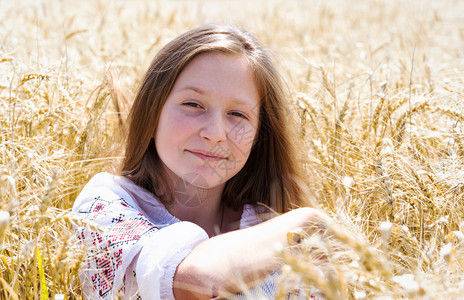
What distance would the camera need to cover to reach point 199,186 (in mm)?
1471

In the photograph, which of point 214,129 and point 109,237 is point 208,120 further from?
point 109,237

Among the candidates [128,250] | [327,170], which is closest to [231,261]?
[128,250]

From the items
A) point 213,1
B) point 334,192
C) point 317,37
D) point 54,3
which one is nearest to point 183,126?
point 334,192

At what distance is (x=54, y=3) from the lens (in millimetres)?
5711

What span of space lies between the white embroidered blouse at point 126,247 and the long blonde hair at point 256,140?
216mm

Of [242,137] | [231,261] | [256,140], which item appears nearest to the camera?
[231,261]

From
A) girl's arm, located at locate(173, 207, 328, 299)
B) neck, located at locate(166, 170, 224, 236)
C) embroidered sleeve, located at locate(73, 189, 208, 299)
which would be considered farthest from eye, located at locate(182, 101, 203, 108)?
girl's arm, located at locate(173, 207, 328, 299)

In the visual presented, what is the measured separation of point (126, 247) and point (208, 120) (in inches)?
17.0


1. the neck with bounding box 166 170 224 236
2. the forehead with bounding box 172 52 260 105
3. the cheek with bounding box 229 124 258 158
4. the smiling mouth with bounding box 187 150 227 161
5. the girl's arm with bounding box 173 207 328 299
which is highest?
the forehead with bounding box 172 52 260 105

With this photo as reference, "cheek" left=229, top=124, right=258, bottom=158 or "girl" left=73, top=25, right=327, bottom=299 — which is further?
"cheek" left=229, top=124, right=258, bottom=158

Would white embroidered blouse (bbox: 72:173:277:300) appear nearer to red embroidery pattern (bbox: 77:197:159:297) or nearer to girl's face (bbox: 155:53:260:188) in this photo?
red embroidery pattern (bbox: 77:197:159:297)

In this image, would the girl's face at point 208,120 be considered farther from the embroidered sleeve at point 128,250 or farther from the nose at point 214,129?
the embroidered sleeve at point 128,250

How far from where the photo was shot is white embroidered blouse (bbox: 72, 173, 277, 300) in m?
1.10

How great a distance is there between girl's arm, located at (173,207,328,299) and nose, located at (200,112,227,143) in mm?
330
